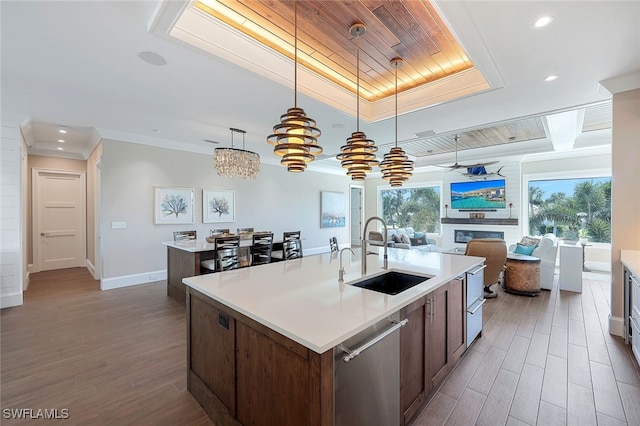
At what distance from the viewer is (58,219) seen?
252 inches

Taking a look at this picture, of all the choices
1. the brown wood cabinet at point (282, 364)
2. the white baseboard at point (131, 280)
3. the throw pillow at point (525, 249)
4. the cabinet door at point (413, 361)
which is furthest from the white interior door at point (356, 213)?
the cabinet door at point (413, 361)

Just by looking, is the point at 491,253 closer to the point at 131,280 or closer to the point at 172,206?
the point at 172,206

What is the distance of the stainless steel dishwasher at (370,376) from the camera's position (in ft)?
4.18

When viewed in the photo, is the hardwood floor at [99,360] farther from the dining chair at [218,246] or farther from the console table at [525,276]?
the console table at [525,276]

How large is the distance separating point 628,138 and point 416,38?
8.89ft

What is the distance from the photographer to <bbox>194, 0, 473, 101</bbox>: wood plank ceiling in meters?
2.22

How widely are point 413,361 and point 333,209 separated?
760 cm

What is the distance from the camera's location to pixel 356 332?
4.12 feet

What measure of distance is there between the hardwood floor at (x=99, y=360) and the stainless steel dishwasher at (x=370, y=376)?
122 cm

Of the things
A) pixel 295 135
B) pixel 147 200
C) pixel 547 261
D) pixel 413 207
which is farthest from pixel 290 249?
pixel 413 207

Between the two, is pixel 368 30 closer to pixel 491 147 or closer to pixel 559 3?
pixel 559 3

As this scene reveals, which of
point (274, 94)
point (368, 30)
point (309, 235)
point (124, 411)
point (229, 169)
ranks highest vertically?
point (368, 30)

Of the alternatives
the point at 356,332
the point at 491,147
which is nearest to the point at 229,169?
the point at 356,332

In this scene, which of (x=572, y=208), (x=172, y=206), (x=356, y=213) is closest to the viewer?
(x=172, y=206)
